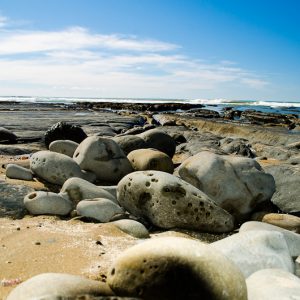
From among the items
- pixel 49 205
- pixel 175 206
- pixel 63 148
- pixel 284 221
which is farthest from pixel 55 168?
pixel 284 221

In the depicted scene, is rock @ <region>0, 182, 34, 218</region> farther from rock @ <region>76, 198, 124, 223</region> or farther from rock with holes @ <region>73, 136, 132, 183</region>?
rock with holes @ <region>73, 136, 132, 183</region>

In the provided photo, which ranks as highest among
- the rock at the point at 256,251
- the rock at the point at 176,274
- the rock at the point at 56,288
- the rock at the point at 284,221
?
the rock at the point at 176,274

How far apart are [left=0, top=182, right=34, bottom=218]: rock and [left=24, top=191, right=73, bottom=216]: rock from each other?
14 cm

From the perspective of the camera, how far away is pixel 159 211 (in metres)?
4.33

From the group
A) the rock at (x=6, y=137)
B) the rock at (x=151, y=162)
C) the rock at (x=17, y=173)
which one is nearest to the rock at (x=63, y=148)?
the rock at (x=151, y=162)

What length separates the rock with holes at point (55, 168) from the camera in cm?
582

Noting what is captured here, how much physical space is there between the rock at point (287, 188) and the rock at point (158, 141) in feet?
10.3

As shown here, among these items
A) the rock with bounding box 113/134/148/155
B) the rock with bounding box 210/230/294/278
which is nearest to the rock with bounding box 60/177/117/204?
the rock with bounding box 210/230/294/278

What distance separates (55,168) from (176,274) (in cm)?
407

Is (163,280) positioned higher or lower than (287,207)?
higher

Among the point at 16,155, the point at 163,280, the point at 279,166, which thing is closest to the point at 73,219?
the point at 163,280

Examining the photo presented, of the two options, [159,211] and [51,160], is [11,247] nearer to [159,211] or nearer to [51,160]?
[159,211]

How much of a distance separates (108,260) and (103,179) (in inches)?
135

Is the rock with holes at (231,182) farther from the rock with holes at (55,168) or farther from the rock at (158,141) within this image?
the rock at (158,141)
